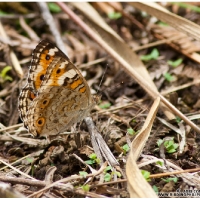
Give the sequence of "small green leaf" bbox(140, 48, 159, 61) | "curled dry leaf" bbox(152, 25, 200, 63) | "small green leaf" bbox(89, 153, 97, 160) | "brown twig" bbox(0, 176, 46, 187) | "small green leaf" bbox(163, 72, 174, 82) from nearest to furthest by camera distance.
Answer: "brown twig" bbox(0, 176, 46, 187) → "small green leaf" bbox(89, 153, 97, 160) → "small green leaf" bbox(163, 72, 174, 82) → "curled dry leaf" bbox(152, 25, 200, 63) → "small green leaf" bbox(140, 48, 159, 61)

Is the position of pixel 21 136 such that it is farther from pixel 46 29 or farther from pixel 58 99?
pixel 46 29

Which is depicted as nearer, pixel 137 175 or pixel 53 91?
pixel 137 175

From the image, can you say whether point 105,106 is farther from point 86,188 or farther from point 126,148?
point 86,188

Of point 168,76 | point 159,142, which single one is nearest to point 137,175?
point 159,142

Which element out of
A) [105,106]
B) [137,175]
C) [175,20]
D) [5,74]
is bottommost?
[137,175]

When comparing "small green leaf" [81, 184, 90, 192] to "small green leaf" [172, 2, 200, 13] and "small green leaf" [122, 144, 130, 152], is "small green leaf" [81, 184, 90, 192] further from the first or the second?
"small green leaf" [172, 2, 200, 13]

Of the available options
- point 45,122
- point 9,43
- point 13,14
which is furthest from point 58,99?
point 13,14

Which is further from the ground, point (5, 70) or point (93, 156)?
point (5, 70)

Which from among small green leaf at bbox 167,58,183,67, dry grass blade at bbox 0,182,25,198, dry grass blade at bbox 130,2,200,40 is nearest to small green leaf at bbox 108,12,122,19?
dry grass blade at bbox 130,2,200,40

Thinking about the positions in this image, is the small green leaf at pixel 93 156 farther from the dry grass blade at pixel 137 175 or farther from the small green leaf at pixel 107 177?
the dry grass blade at pixel 137 175
